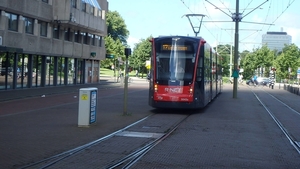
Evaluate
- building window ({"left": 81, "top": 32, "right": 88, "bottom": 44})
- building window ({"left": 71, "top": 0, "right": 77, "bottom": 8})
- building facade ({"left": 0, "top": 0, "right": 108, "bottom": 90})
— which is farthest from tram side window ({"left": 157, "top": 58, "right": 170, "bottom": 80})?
building window ({"left": 81, "top": 32, "right": 88, "bottom": 44})

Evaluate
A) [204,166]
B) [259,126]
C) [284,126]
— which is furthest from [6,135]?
[284,126]

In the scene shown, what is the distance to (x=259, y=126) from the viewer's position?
17.7m

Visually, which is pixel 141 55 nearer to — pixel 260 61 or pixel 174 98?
pixel 260 61

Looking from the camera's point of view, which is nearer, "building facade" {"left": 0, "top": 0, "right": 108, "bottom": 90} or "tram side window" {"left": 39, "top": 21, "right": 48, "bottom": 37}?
"building facade" {"left": 0, "top": 0, "right": 108, "bottom": 90}

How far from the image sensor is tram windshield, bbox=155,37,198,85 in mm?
20984

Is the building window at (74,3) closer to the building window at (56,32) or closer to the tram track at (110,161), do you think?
the building window at (56,32)

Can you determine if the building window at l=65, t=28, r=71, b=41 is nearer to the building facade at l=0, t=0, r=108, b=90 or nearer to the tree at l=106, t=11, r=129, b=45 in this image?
the building facade at l=0, t=0, r=108, b=90

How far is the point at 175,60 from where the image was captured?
2111 cm

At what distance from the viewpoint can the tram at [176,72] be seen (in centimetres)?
2081

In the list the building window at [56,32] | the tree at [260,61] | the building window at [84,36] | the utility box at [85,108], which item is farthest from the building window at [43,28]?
the tree at [260,61]

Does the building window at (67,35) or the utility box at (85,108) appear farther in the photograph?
Answer: the building window at (67,35)

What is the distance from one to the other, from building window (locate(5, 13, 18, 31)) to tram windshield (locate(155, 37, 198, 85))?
16.6 metres

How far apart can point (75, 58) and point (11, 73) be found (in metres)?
15.4

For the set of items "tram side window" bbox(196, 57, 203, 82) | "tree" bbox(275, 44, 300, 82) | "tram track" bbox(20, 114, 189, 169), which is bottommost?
"tram track" bbox(20, 114, 189, 169)
